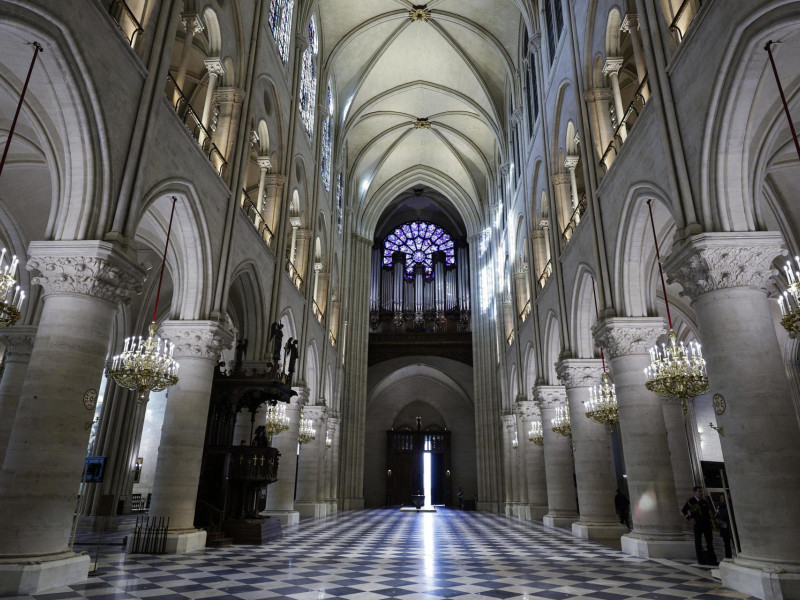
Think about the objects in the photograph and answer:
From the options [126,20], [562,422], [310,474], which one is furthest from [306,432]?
[126,20]

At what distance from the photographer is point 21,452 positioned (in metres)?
6.06

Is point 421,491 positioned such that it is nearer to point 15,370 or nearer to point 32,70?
point 15,370

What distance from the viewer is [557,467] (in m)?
15.9

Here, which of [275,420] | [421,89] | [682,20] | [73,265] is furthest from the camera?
[421,89]

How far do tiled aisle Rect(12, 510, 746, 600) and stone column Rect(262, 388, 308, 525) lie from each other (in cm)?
497

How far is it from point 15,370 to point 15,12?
876cm

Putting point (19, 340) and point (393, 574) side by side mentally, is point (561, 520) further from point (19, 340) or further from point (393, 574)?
point (19, 340)

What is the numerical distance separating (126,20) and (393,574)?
8.60m

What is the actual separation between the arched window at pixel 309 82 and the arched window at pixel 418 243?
57.0ft

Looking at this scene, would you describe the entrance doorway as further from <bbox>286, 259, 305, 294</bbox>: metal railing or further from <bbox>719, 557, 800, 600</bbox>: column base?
<bbox>719, 557, 800, 600</bbox>: column base

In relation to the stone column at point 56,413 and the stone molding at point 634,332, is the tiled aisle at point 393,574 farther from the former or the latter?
the stone molding at point 634,332

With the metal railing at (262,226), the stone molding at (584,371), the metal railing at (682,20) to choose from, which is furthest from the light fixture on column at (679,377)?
the metal railing at (262,226)

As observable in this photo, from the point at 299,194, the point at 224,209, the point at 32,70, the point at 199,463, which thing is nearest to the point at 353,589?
the point at 199,463

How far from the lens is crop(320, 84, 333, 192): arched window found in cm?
2150
